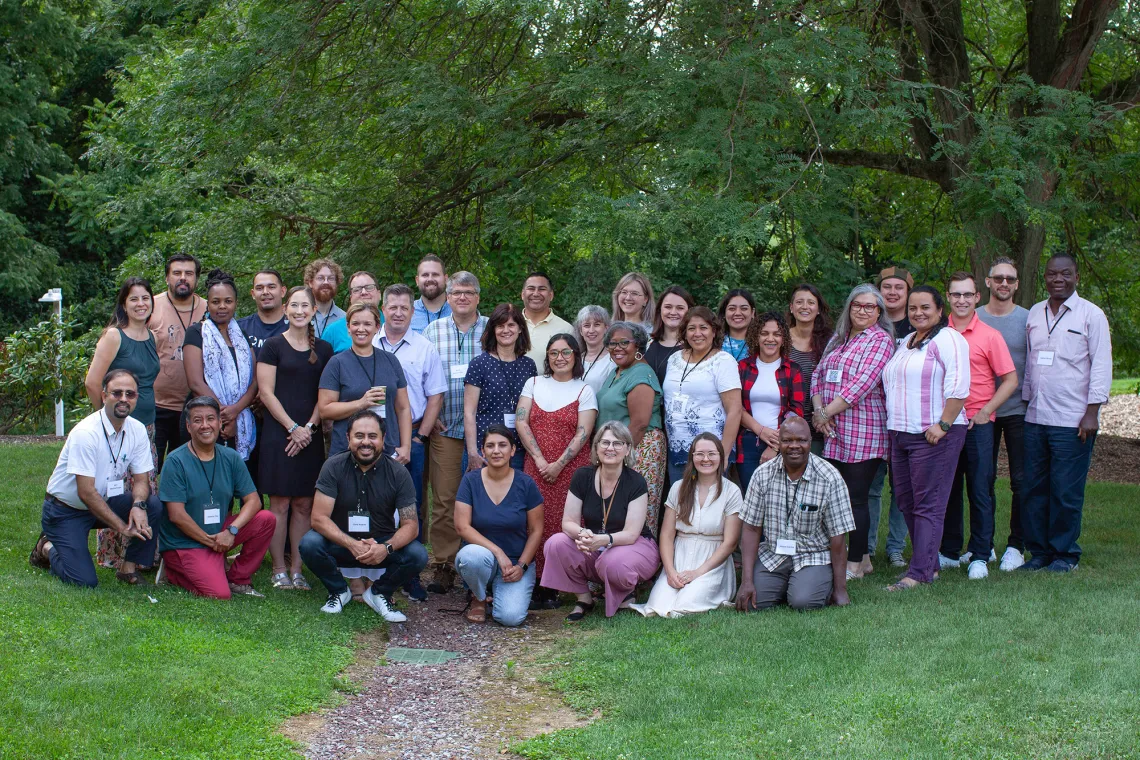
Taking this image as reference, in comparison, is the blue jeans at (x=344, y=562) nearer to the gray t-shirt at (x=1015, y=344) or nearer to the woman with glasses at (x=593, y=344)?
the woman with glasses at (x=593, y=344)

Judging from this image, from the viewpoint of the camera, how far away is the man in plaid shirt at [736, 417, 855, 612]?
6.29m

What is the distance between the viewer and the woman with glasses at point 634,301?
734 cm

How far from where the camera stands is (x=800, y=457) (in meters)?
6.28

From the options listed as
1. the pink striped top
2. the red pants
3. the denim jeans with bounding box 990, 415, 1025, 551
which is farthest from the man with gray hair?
the denim jeans with bounding box 990, 415, 1025, 551

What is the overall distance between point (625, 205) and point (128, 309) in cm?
314

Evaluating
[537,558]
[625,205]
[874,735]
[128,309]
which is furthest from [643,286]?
[874,735]

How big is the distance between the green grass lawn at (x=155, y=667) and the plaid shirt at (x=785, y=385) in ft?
8.73

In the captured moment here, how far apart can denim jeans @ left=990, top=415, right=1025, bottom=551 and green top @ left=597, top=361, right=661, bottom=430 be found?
2.19 metres

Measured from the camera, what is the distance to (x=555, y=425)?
6.95 meters

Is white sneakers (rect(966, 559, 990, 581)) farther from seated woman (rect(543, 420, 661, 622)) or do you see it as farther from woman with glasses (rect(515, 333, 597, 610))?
woman with glasses (rect(515, 333, 597, 610))

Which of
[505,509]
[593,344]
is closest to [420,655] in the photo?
[505,509]

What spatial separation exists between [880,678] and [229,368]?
4.23 m

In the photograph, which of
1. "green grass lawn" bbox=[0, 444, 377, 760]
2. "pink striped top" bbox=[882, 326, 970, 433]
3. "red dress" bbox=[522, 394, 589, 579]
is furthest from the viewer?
"red dress" bbox=[522, 394, 589, 579]

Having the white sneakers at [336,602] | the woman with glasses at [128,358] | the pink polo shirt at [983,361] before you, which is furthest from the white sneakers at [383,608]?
the pink polo shirt at [983,361]
